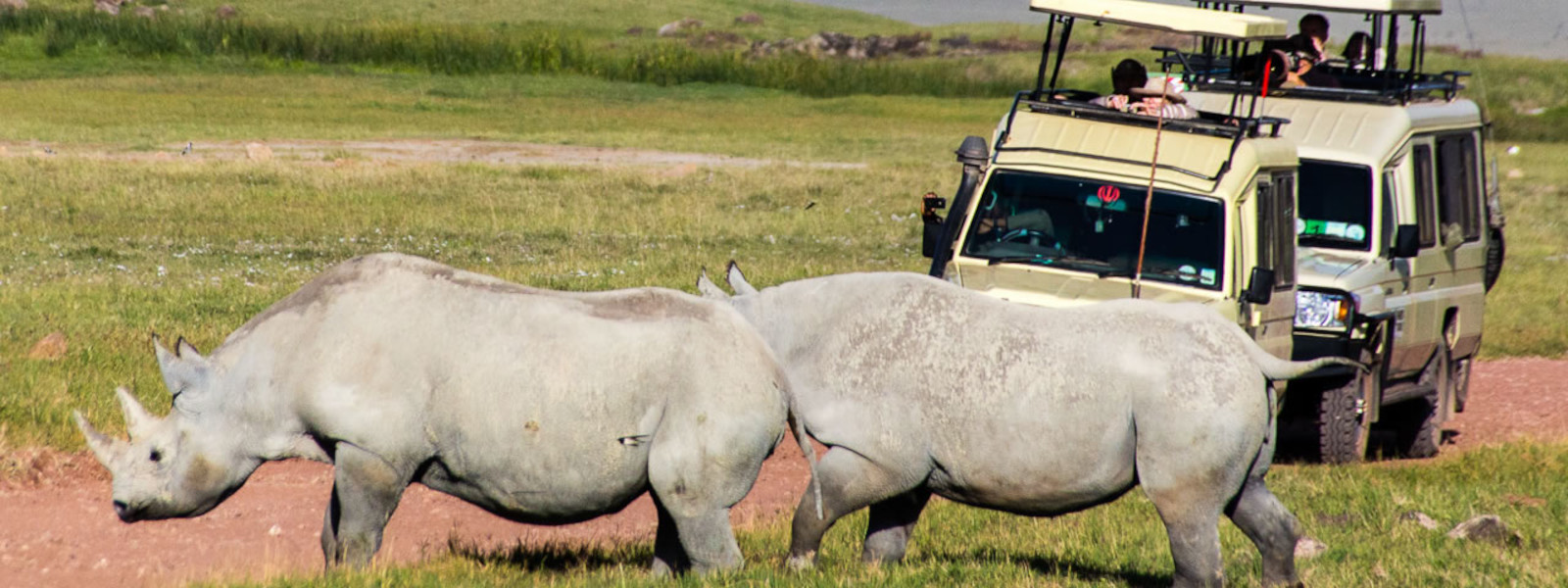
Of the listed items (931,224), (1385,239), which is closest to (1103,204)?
(931,224)

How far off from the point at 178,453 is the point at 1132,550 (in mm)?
4739

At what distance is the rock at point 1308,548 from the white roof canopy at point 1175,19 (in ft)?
10.6

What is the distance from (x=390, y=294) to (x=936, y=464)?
242 cm

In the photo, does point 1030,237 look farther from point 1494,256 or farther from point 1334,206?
point 1494,256

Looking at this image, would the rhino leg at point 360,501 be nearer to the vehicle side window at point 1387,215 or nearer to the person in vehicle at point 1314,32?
the vehicle side window at point 1387,215

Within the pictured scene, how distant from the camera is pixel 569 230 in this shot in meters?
23.9

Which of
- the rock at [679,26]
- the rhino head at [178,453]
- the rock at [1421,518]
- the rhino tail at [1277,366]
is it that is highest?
the rhino tail at [1277,366]

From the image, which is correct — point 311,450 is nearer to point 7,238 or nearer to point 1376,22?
point 1376,22

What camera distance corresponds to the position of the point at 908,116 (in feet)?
193

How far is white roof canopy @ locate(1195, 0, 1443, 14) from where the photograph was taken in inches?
531

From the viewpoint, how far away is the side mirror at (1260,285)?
10.3 metres

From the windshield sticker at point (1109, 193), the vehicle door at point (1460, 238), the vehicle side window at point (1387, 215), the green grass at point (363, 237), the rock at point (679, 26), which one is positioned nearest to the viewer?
the windshield sticker at point (1109, 193)

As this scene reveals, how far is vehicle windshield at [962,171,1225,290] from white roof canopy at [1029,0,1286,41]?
1.03 m

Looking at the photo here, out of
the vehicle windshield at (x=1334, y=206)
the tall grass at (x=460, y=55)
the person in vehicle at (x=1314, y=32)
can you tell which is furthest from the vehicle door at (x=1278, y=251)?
the tall grass at (x=460, y=55)
